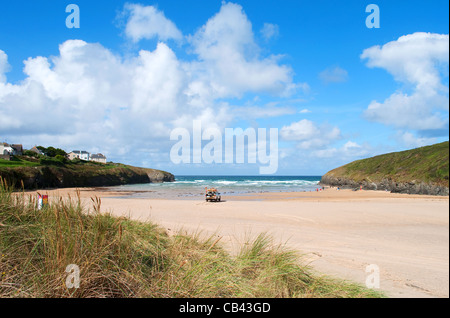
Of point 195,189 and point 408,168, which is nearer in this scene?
point 408,168

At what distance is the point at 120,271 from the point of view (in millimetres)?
3719

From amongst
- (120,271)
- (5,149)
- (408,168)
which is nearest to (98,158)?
(5,149)

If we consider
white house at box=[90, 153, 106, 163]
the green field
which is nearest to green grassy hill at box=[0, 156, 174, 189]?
the green field

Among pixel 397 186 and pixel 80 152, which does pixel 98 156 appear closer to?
pixel 80 152

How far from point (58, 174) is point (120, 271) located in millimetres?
53822

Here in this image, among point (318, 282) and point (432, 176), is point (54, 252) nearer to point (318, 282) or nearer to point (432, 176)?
point (318, 282)

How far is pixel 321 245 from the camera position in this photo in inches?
Answer: 325

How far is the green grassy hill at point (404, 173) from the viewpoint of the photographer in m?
33.1

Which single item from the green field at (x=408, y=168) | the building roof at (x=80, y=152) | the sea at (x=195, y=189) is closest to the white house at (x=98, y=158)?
the building roof at (x=80, y=152)

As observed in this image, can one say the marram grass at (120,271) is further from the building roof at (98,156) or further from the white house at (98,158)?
the building roof at (98,156)

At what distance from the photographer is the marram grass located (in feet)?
10.9

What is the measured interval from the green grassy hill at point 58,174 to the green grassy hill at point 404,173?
44219 millimetres

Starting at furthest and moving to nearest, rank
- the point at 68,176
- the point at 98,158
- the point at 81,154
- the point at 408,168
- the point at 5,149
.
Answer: the point at 98,158 → the point at 81,154 → the point at 5,149 → the point at 68,176 → the point at 408,168
